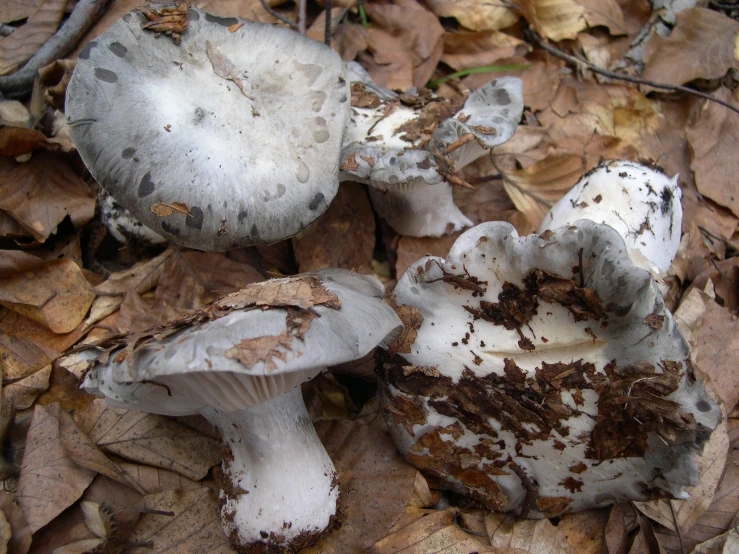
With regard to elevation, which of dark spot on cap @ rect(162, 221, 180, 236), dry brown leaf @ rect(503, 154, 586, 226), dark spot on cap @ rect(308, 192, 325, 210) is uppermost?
dark spot on cap @ rect(308, 192, 325, 210)

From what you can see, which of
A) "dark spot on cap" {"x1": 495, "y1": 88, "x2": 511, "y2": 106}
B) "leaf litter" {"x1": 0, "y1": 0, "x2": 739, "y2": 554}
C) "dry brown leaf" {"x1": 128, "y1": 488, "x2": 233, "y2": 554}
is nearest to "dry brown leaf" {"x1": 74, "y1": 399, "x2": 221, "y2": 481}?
"leaf litter" {"x1": 0, "y1": 0, "x2": 739, "y2": 554}

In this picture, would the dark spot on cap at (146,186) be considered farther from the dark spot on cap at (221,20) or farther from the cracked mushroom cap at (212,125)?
the dark spot on cap at (221,20)

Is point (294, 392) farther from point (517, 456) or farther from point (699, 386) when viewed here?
point (699, 386)

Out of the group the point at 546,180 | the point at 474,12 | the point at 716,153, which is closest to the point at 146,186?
the point at 546,180

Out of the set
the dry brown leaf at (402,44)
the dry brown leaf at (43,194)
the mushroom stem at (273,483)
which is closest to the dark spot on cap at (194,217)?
the mushroom stem at (273,483)

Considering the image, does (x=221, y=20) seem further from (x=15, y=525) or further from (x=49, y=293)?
(x=15, y=525)

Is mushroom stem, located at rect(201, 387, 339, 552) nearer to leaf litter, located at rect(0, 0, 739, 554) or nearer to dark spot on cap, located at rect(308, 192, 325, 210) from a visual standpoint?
leaf litter, located at rect(0, 0, 739, 554)
